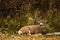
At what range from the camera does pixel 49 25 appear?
14.7 metres

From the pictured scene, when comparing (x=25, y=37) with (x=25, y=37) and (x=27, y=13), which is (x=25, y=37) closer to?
(x=25, y=37)

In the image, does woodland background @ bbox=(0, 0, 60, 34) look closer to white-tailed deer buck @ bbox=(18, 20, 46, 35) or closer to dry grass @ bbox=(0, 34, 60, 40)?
white-tailed deer buck @ bbox=(18, 20, 46, 35)

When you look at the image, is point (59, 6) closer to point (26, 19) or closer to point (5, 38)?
point (26, 19)

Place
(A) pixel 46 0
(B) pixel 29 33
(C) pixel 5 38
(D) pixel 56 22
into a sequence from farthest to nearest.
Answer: (A) pixel 46 0
(D) pixel 56 22
(B) pixel 29 33
(C) pixel 5 38

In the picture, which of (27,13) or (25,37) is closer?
(25,37)

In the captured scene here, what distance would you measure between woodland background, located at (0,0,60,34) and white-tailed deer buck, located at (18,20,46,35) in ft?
1.34

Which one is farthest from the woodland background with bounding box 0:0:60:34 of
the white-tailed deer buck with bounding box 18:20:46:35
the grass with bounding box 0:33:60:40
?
the grass with bounding box 0:33:60:40

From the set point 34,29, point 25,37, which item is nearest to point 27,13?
point 34,29

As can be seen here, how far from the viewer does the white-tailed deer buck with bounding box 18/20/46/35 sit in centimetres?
1363

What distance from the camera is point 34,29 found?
46.0 feet

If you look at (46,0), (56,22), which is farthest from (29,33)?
(46,0)

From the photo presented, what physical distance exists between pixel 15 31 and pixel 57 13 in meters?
2.70

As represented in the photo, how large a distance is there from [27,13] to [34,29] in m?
1.55

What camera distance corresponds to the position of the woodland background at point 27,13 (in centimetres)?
1469
